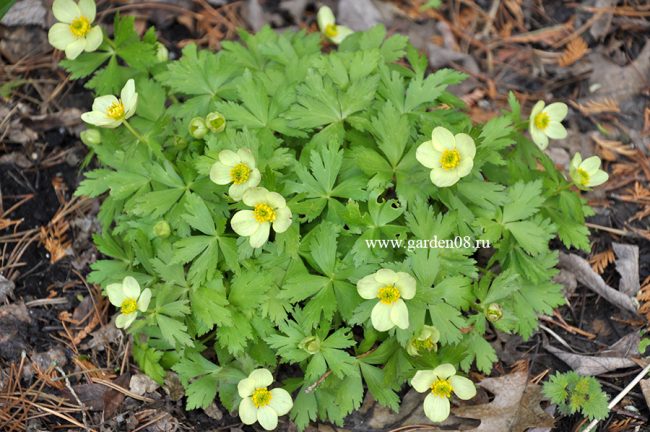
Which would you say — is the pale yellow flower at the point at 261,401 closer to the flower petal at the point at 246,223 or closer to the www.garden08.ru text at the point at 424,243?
the flower petal at the point at 246,223

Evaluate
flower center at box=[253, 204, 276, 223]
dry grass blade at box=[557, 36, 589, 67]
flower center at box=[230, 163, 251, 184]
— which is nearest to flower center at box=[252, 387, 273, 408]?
flower center at box=[253, 204, 276, 223]

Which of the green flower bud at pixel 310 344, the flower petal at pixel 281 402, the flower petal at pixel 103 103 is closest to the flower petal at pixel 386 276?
the green flower bud at pixel 310 344

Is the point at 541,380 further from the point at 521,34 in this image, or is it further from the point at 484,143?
the point at 521,34

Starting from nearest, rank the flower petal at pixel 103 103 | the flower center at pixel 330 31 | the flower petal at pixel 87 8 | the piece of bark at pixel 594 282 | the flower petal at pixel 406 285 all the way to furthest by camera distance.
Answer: the flower petal at pixel 406 285
the flower petal at pixel 103 103
the flower petal at pixel 87 8
the piece of bark at pixel 594 282
the flower center at pixel 330 31

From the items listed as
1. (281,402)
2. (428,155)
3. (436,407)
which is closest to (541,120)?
(428,155)

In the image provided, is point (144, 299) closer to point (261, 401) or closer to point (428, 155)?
point (261, 401)

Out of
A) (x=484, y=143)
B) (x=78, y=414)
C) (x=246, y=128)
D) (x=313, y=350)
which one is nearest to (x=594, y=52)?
(x=484, y=143)

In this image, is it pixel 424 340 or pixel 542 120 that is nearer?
pixel 424 340
